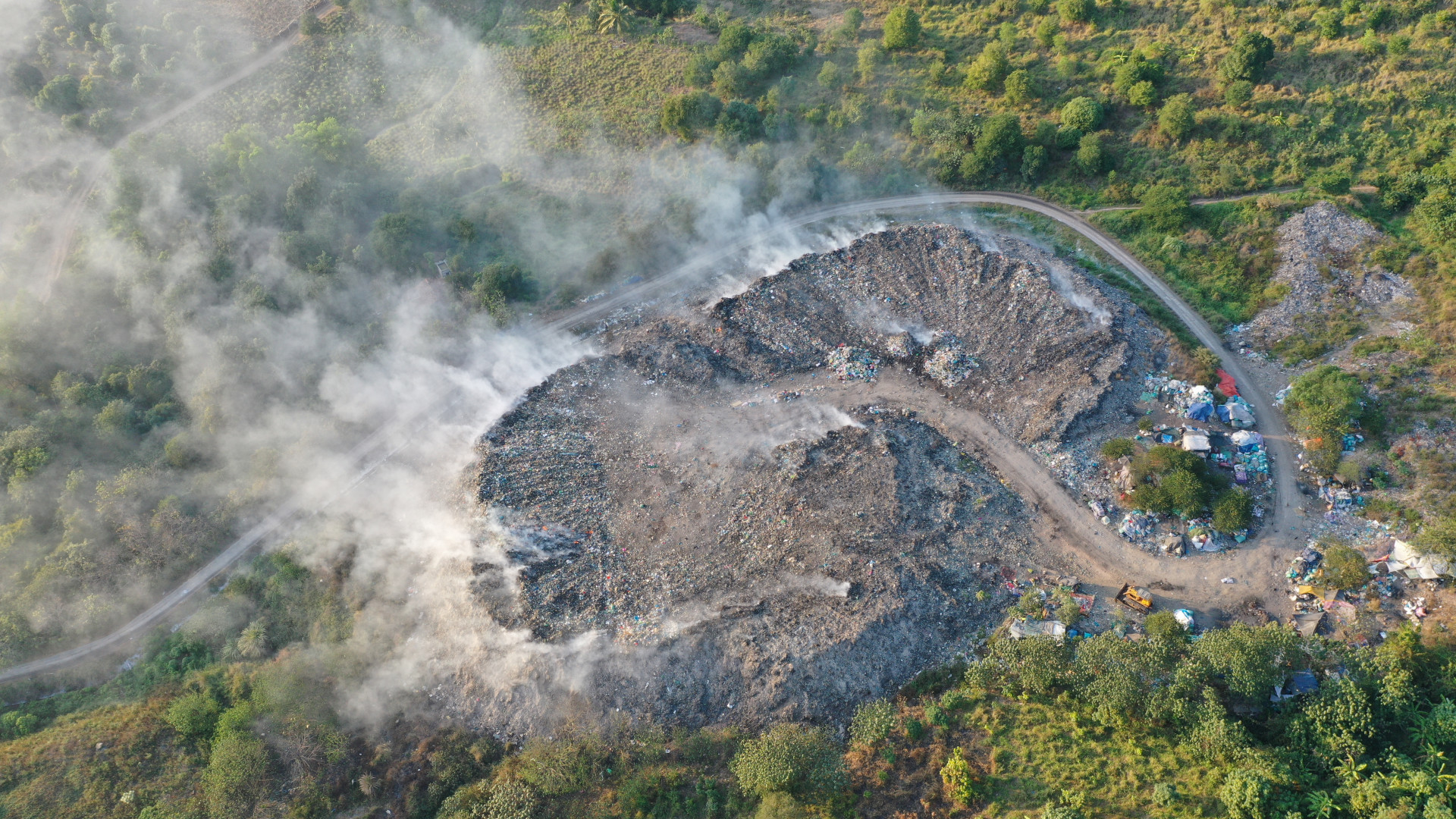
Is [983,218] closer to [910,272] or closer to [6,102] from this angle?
[910,272]

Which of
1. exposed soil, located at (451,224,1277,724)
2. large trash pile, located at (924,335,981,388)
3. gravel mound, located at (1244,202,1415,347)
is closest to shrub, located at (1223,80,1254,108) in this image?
gravel mound, located at (1244,202,1415,347)

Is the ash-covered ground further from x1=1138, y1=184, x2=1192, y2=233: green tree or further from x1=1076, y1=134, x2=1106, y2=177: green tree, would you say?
x1=1076, y1=134, x2=1106, y2=177: green tree

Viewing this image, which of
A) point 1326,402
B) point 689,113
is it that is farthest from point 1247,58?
Answer: point 689,113

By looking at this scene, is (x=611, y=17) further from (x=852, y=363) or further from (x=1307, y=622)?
(x=1307, y=622)

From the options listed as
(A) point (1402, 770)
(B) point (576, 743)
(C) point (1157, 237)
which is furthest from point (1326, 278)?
(B) point (576, 743)

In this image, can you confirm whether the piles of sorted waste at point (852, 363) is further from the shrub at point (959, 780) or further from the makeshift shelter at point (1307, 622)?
the makeshift shelter at point (1307, 622)

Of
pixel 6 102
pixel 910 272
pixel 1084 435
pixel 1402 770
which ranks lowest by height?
pixel 1402 770
